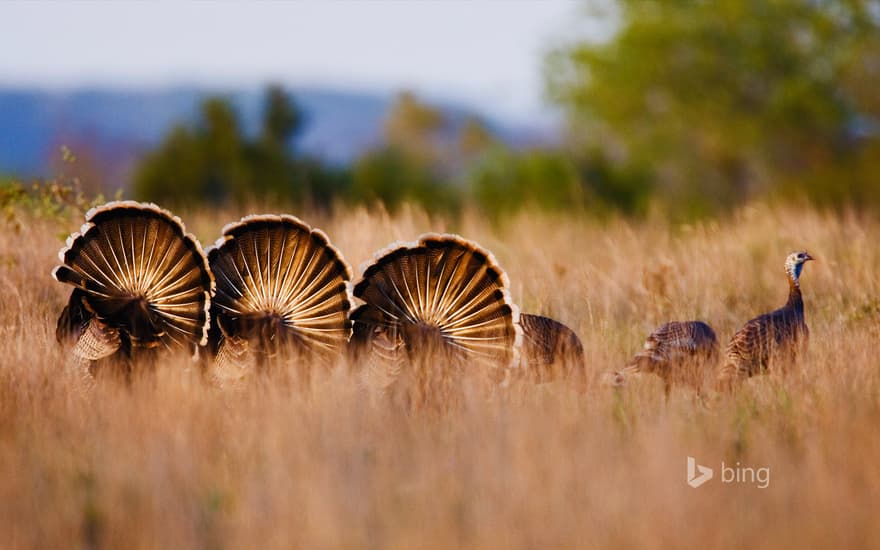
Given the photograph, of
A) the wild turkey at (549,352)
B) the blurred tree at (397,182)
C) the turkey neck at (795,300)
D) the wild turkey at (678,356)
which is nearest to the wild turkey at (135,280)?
the wild turkey at (549,352)

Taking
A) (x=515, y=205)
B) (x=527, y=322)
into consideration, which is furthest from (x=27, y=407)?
(x=515, y=205)

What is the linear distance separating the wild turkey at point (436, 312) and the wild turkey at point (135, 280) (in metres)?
0.92

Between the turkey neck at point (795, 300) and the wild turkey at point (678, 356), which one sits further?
the turkey neck at point (795, 300)

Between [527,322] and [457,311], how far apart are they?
1.85 feet

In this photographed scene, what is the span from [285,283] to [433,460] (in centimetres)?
186

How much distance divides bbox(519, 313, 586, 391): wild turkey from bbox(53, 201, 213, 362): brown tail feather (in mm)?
1830

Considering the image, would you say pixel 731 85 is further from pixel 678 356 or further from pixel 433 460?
pixel 433 460

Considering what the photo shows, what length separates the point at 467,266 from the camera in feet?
18.8

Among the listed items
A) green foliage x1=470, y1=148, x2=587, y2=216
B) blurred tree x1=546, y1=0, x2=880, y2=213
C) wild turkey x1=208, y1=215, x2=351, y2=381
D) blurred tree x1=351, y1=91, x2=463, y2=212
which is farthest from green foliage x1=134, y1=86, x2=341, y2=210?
wild turkey x1=208, y1=215, x2=351, y2=381

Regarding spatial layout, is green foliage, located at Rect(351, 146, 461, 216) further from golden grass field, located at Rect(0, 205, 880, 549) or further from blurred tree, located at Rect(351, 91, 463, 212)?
golden grass field, located at Rect(0, 205, 880, 549)

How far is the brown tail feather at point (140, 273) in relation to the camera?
5723 mm

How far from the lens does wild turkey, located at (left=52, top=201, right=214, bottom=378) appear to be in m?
5.71

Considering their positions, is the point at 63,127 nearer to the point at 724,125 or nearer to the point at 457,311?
the point at 724,125

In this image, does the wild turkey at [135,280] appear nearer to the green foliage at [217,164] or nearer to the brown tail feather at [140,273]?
the brown tail feather at [140,273]
